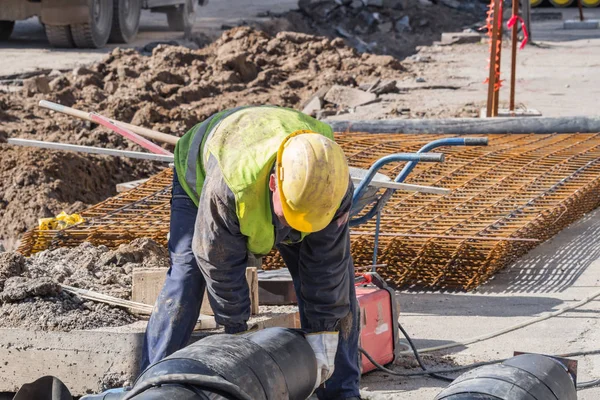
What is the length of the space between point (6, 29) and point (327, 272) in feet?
47.8

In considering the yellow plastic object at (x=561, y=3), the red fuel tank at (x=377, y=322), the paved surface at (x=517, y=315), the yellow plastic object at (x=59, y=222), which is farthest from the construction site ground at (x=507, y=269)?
the yellow plastic object at (x=561, y=3)

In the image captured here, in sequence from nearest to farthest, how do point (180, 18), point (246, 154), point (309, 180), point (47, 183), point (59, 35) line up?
1. point (309, 180)
2. point (246, 154)
3. point (47, 183)
4. point (59, 35)
5. point (180, 18)

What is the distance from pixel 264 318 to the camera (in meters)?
4.41

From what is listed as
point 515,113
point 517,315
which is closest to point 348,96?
point 515,113

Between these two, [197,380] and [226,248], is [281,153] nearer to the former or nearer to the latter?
[226,248]

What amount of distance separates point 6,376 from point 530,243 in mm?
3557

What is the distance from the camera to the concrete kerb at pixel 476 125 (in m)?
9.59

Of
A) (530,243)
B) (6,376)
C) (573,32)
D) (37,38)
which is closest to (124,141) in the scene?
(530,243)

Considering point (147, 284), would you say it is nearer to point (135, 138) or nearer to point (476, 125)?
point (135, 138)

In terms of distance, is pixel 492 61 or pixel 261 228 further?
pixel 492 61

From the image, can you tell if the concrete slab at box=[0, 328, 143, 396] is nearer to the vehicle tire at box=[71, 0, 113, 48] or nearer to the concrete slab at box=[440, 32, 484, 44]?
the vehicle tire at box=[71, 0, 113, 48]

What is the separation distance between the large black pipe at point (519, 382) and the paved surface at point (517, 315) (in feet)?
2.71

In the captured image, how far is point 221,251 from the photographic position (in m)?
3.52

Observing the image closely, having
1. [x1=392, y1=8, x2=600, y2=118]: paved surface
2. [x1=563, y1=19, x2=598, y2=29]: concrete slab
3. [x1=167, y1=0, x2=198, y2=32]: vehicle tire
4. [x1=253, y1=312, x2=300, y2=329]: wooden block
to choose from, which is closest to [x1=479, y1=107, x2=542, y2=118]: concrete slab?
[x1=392, y1=8, x2=600, y2=118]: paved surface
